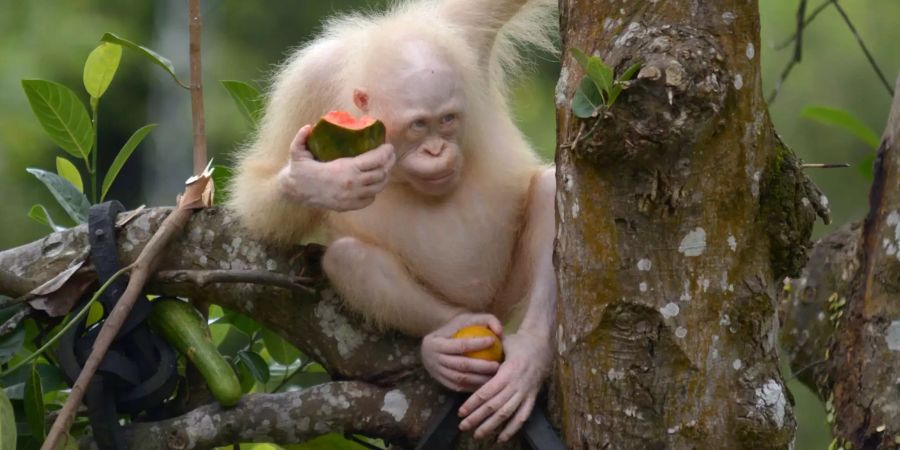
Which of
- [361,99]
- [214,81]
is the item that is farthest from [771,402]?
[214,81]

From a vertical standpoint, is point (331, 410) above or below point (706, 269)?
below

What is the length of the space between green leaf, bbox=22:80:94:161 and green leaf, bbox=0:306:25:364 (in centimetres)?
45

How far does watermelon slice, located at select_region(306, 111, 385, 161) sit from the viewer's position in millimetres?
2855

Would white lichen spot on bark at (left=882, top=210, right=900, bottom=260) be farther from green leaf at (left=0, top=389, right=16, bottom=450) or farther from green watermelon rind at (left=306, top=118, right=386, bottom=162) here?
green leaf at (left=0, top=389, right=16, bottom=450)

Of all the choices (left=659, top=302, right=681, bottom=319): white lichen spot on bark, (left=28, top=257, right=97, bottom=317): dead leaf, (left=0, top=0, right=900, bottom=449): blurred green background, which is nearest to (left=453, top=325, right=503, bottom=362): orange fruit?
(left=659, top=302, right=681, bottom=319): white lichen spot on bark

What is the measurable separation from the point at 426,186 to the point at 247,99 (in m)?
0.65

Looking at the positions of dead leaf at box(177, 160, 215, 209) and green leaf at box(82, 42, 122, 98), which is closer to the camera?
dead leaf at box(177, 160, 215, 209)

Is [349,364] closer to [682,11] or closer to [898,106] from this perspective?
[682,11]

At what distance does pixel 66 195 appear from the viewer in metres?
3.20

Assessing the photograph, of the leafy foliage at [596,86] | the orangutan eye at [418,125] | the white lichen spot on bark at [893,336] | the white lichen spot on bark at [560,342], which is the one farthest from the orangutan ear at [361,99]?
the white lichen spot on bark at [893,336]

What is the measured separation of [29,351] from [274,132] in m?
0.85

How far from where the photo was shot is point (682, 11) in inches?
91.7

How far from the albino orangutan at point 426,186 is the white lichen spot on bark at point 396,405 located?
0.10 meters

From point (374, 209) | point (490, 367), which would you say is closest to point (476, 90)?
point (374, 209)
